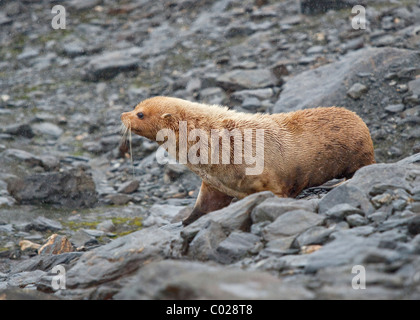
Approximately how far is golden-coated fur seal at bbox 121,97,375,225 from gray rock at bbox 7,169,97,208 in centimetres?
313

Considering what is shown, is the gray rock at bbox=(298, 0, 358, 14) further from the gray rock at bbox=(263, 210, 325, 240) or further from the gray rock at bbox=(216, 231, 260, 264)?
the gray rock at bbox=(216, 231, 260, 264)

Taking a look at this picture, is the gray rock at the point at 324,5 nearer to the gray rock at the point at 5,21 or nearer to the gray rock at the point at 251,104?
the gray rock at the point at 251,104

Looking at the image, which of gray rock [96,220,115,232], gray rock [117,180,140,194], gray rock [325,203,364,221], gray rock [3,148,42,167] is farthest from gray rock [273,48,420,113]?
gray rock [325,203,364,221]

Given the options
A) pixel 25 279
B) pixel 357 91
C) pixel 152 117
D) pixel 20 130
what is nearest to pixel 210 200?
pixel 152 117

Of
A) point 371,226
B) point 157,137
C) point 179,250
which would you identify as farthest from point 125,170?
point 371,226

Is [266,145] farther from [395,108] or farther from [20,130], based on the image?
[20,130]

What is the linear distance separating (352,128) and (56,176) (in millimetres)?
5340

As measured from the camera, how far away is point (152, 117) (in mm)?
7602

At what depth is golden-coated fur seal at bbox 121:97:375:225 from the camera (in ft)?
23.5

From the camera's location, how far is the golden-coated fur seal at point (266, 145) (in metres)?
7.17

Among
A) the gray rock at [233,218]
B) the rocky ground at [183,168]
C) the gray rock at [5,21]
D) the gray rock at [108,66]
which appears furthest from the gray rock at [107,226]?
the gray rock at [5,21]

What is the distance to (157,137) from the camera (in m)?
7.65

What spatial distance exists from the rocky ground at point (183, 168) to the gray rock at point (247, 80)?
0.16ft

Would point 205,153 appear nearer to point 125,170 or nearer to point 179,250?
point 179,250
